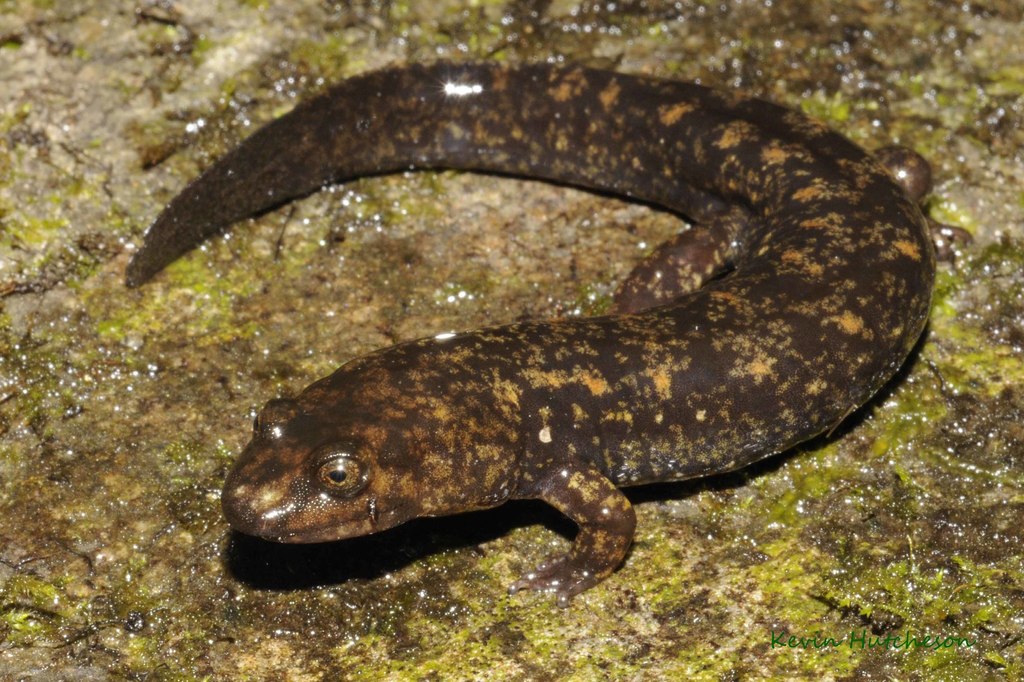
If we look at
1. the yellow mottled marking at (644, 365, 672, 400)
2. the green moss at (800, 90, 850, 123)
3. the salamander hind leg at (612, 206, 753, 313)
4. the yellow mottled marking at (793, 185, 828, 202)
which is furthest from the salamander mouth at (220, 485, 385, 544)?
the green moss at (800, 90, 850, 123)

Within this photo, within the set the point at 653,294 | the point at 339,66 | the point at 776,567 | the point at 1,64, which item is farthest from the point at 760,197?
the point at 1,64

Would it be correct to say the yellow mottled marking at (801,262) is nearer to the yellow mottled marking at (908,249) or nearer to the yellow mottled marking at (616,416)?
the yellow mottled marking at (908,249)

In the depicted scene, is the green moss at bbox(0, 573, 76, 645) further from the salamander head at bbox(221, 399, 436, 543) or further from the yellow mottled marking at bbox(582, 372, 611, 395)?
the yellow mottled marking at bbox(582, 372, 611, 395)

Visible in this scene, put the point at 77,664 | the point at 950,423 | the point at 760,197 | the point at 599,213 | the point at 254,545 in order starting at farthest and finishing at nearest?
1. the point at 599,213
2. the point at 760,197
3. the point at 950,423
4. the point at 254,545
5. the point at 77,664

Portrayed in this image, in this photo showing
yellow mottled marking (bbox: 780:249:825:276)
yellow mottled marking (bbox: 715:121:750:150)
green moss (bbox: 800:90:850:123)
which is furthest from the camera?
green moss (bbox: 800:90:850:123)

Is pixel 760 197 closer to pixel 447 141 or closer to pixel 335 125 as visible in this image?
pixel 447 141

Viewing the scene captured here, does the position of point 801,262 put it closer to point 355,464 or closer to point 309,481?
point 355,464
